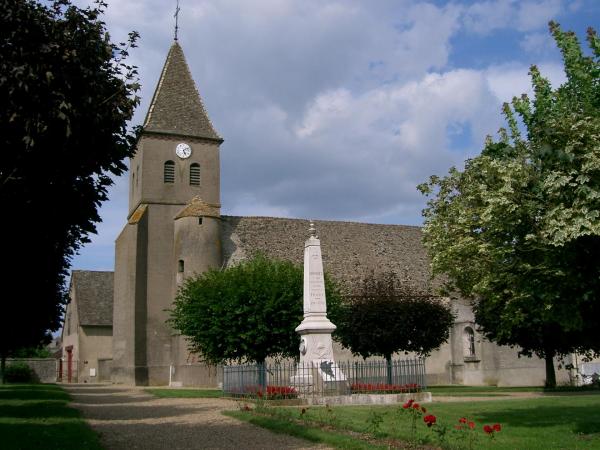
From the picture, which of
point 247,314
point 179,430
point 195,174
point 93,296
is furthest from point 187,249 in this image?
point 179,430

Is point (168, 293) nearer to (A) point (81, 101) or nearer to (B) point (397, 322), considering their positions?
(B) point (397, 322)

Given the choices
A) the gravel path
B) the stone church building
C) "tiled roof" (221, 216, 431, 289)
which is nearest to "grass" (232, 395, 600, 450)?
the gravel path

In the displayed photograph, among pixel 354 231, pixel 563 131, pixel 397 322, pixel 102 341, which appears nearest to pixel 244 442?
pixel 563 131

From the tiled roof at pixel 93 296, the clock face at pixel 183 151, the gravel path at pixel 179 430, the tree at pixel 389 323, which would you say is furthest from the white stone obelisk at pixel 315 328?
the tiled roof at pixel 93 296

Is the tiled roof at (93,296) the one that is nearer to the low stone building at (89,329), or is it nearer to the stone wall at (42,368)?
the low stone building at (89,329)

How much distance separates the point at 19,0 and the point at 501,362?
33738 mm

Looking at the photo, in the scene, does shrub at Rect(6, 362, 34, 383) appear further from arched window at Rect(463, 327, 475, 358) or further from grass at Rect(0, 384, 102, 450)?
arched window at Rect(463, 327, 475, 358)

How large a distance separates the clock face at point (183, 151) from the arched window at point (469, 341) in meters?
21.1

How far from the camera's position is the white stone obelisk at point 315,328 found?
826 inches

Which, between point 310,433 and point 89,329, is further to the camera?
point 89,329

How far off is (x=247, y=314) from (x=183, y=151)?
17.8 metres

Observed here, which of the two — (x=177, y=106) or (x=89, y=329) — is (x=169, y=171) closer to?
(x=177, y=106)

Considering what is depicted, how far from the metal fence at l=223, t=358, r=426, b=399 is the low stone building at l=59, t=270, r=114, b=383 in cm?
2975

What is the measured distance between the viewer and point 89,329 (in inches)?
2188
